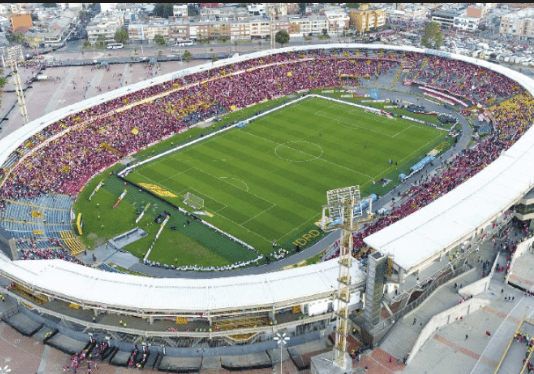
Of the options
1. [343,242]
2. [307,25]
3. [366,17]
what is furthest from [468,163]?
[366,17]

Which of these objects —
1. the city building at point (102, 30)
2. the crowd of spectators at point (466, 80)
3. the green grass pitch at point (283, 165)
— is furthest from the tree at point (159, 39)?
the crowd of spectators at point (466, 80)

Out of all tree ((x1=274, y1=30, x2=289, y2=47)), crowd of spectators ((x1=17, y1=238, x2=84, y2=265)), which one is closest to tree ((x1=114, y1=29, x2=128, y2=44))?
tree ((x1=274, y1=30, x2=289, y2=47))

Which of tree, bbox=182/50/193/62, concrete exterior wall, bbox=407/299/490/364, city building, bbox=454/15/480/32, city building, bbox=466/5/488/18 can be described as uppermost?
city building, bbox=466/5/488/18

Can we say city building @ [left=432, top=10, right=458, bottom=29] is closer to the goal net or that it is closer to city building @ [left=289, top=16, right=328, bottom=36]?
city building @ [left=289, top=16, right=328, bottom=36]

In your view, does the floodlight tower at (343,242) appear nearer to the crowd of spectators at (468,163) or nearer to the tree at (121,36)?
the crowd of spectators at (468,163)

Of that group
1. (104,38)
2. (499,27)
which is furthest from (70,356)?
(499,27)
